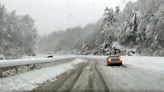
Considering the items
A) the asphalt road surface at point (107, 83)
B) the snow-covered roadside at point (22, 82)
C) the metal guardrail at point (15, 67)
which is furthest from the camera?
the metal guardrail at point (15, 67)

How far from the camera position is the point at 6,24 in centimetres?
8406

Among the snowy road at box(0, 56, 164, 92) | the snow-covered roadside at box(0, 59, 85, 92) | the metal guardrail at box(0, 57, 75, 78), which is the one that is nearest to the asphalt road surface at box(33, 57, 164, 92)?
the snowy road at box(0, 56, 164, 92)

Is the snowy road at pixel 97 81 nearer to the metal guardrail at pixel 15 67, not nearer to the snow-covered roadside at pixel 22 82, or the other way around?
the snow-covered roadside at pixel 22 82

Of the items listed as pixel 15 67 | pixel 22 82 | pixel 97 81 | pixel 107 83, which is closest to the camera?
pixel 107 83

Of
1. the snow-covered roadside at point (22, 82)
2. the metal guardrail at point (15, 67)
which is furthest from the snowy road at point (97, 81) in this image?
the metal guardrail at point (15, 67)

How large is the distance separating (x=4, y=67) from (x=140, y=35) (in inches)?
2503

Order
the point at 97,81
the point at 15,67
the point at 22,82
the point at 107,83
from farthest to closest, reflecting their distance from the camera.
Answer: the point at 15,67 → the point at 22,82 → the point at 97,81 → the point at 107,83

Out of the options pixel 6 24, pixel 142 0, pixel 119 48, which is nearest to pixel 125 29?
pixel 119 48

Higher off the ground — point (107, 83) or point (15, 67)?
point (15, 67)

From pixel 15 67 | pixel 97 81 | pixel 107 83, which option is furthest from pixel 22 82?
pixel 107 83

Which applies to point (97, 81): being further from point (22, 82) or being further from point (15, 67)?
point (15, 67)

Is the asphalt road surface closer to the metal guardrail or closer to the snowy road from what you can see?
the snowy road

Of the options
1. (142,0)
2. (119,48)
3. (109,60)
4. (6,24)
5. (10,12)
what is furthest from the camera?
(10,12)

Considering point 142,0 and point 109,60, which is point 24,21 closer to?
point 142,0
